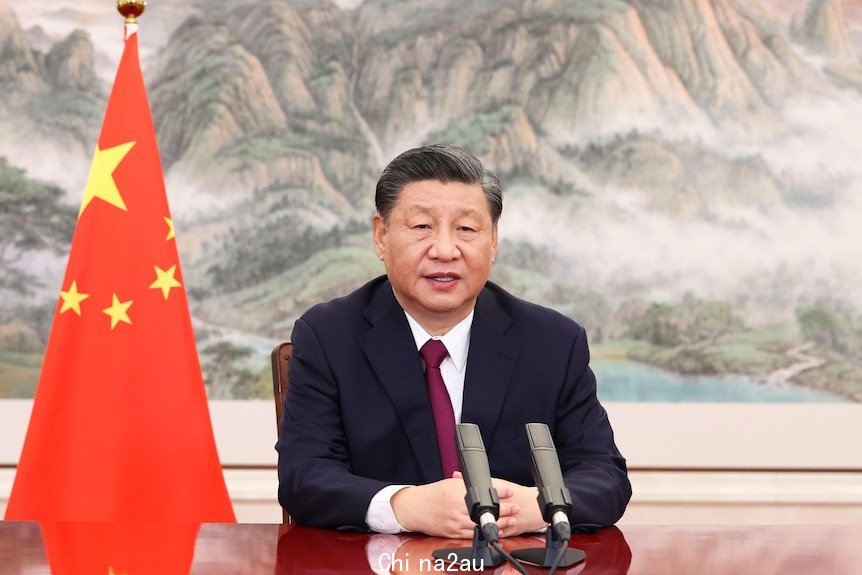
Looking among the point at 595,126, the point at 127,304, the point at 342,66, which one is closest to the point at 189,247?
the point at 127,304

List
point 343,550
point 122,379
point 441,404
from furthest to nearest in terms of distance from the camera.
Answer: point 122,379 < point 441,404 < point 343,550

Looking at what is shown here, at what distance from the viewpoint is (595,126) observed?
3.90 meters

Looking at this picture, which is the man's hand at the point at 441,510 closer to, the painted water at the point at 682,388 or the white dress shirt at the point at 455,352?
the white dress shirt at the point at 455,352

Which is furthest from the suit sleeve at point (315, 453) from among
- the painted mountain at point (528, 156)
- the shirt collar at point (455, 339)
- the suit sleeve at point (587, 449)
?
the painted mountain at point (528, 156)

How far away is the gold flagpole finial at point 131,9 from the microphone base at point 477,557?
8.18 ft

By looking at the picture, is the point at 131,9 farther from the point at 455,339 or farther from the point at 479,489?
the point at 479,489

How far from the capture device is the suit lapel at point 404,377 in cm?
226

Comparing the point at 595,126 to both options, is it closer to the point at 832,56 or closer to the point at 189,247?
the point at 832,56

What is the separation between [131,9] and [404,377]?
1.93 m

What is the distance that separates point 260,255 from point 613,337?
1312 mm

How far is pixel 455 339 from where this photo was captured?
7.86 feet

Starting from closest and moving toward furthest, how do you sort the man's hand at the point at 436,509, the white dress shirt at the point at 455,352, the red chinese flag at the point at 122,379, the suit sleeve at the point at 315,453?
the man's hand at the point at 436,509 < the suit sleeve at the point at 315,453 < the white dress shirt at the point at 455,352 < the red chinese flag at the point at 122,379

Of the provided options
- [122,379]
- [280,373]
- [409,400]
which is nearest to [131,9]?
[122,379]

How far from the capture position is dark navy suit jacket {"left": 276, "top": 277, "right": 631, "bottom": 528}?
88.9 inches
